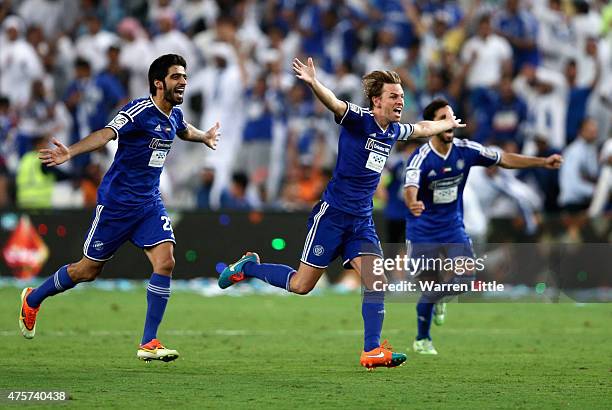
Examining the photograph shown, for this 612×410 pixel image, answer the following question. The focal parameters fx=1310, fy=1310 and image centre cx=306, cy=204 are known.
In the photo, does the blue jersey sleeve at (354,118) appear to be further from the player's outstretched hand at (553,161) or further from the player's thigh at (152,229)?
the player's outstretched hand at (553,161)

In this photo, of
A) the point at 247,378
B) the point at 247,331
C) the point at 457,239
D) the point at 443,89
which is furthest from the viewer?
the point at 443,89

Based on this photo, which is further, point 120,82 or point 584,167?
point 120,82

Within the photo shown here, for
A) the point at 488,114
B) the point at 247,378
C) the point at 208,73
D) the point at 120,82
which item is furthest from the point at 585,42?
the point at 247,378

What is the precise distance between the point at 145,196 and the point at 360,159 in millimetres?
1954

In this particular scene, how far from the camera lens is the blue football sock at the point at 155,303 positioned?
36.8 feet

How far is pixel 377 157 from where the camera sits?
37.0 ft

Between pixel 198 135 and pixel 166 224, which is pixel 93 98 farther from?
pixel 166 224

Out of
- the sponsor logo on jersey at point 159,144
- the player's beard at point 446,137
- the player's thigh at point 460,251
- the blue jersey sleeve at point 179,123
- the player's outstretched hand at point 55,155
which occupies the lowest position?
the player's thigh at point 460,251

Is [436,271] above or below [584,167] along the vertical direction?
below

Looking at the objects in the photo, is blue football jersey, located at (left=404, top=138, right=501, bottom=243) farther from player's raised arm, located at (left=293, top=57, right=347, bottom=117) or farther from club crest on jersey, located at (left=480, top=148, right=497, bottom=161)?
player's raised arm, located at (left=293, top=57, right=347, bottom=117)

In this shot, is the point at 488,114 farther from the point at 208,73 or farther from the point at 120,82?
the point at 120,82

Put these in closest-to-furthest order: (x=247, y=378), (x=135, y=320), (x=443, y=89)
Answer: (x=247, y=378) < (x=135, y=320) < (x=443, y=89)

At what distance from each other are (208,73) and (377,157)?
39.6 ft

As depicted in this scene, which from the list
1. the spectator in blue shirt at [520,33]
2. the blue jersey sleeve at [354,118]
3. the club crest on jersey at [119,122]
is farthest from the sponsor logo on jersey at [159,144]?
the spectator in blue shirt at [520,33]
